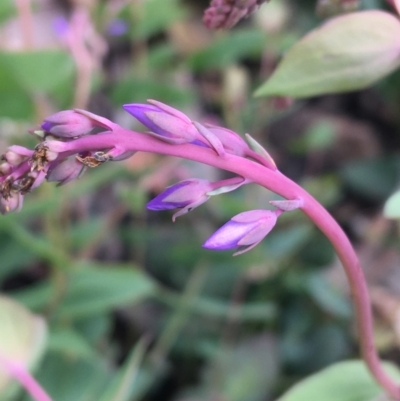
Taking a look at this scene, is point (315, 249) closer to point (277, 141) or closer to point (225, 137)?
point (277, 141)

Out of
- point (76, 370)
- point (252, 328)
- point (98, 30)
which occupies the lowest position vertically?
point (252, 328)

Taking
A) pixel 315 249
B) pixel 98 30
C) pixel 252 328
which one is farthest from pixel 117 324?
pixel 98 30

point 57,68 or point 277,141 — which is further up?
point 57,68

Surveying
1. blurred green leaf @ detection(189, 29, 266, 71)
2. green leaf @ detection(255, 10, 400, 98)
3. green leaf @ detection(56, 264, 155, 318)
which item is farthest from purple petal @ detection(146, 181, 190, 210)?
blurred green leaf @ detection(189, 29, 266, 71)

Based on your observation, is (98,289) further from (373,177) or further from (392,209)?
(373,177)

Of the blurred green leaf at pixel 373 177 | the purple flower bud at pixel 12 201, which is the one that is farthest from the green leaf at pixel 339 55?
the blurred green leaf at pixel 373 177

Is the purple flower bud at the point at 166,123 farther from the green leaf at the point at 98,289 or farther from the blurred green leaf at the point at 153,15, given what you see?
the blurred green leaf at the point at 153,15

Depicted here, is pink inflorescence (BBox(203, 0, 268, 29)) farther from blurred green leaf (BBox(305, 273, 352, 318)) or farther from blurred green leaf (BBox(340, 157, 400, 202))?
blurred green leaf (BBox(340, 157, 400, 202))
